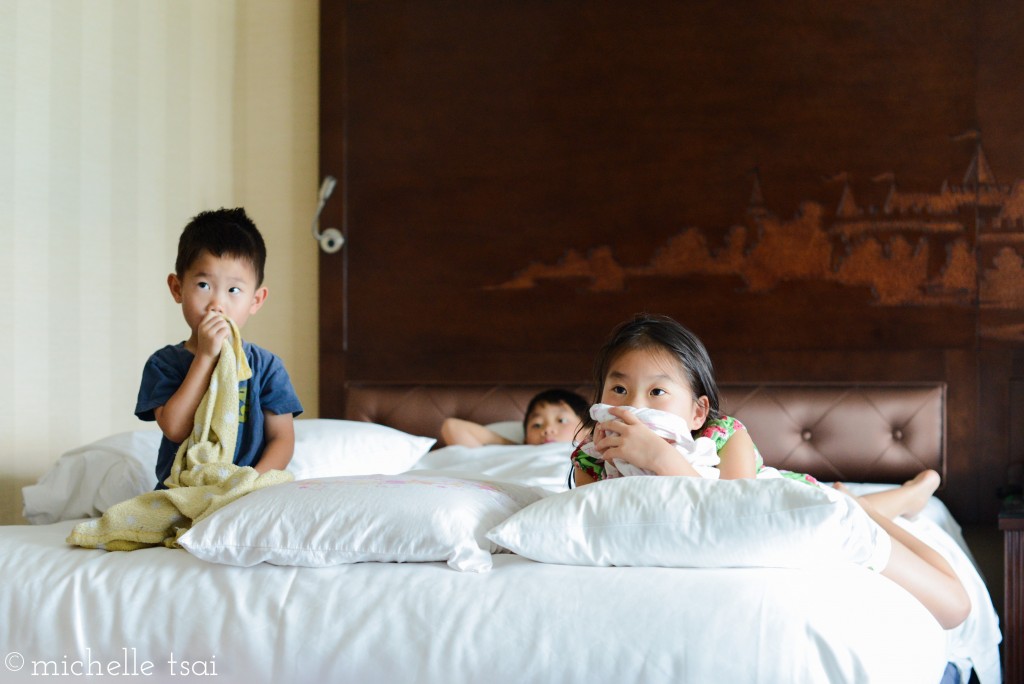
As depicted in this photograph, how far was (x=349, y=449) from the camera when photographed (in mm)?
2596

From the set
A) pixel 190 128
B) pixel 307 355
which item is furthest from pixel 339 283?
pixel 190 128

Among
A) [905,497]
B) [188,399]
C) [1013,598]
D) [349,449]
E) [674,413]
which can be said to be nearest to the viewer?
[674,413]

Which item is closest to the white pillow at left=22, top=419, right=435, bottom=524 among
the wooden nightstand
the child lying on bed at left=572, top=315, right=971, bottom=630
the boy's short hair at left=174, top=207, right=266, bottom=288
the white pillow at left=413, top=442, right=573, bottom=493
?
the white pillow at left=413, top=442, right=573, bottom=493

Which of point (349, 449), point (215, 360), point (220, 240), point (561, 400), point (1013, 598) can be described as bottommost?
point (1013, 598)

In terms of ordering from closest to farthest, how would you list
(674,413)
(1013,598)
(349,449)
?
1. (674,413)
2. (1013,598)
3. (349,449)

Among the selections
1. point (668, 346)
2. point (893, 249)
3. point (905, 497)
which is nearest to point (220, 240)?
point (668, 346)

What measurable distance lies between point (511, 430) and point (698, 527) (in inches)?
67.1

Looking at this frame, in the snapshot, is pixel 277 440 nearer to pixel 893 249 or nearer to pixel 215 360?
pixel 215 360

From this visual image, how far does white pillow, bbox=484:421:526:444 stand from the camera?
2994 millimetres

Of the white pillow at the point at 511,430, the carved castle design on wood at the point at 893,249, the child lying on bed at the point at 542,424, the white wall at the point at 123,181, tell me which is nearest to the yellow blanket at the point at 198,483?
the white wall at the point at 123,181

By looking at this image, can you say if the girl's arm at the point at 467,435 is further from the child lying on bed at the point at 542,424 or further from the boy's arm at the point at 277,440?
the boy's arm at the point at 277,440

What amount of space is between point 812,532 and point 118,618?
0.97 metres

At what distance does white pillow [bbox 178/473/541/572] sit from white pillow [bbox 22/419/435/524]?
0.84 meters

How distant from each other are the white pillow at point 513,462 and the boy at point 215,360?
39 centimetres
